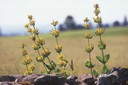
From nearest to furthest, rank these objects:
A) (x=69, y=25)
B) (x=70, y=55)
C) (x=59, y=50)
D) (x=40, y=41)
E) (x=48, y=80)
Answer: (x=48, y=80)
(x=59, y=50)
(x=40, y=41)
(x=70, y=55)
(x=69, y=25)

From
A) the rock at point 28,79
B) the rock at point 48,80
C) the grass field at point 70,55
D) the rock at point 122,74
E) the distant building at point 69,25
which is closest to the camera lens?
the rock at point 48,80

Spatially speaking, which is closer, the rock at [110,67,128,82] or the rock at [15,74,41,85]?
the rock at [15,74,41,85]

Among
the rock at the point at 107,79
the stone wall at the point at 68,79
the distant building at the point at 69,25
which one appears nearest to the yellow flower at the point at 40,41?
the stone wall at the point at 68,79

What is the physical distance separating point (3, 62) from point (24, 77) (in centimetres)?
623

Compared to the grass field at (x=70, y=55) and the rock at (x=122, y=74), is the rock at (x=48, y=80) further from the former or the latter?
the grass field at (x=70, y=55)

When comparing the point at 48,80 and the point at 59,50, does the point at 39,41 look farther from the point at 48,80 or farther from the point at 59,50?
the point at 48,80

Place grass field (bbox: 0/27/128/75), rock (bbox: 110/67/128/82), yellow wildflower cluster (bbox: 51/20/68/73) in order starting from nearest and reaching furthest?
1. rock (bbox: 110/67/128/82)
2. yellow wildflower cluster (bbox: 51/20/68/73)
3. grass field (bbox: 0/27/128/75)

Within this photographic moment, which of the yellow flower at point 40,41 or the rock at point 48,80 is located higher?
the yellow flower at point 40,41

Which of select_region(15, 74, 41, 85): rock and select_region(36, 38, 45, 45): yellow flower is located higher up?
select_region(36, 38, 45, 45): yellow flower

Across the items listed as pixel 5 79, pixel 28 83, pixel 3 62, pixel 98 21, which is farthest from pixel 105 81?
pixel 3 62

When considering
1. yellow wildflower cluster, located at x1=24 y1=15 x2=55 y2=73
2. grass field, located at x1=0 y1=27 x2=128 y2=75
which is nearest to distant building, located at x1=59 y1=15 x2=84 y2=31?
grass field, located at x1=0 y1=27 x2=128 y2=75

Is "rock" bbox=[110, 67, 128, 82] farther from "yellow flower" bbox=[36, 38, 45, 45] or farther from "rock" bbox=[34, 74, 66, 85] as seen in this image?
"yellow flower" bbox=[36, 38, 45, 45]

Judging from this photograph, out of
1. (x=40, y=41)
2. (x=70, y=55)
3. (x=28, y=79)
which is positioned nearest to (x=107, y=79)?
(x=28, y=79)

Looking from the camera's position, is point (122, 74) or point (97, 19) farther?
point (97, 19)
